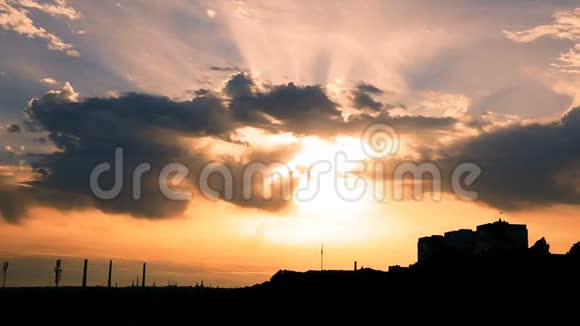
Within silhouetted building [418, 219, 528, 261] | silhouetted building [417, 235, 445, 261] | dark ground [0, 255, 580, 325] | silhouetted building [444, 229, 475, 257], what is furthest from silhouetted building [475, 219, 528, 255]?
dark ground [0, 255, 580, 325]

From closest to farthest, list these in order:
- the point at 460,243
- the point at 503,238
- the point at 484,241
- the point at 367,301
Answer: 1. the point at 367,301
2. the point at 503,238
3. the point at 484,241
4. the point at 460,243

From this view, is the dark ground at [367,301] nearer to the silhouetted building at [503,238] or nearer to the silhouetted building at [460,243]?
the silhouetted building at [503,238]

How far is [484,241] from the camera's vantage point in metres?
77.9

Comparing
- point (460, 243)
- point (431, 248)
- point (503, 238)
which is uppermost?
point (503, 238)

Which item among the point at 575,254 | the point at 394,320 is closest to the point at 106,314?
the point at 394,320

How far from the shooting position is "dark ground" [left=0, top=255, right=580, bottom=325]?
53.8m

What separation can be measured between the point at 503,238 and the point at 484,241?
2360 millimetres

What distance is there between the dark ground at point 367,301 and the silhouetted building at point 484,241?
923 centimetres

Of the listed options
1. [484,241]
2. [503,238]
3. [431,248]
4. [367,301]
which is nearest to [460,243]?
[431,248]

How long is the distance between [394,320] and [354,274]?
18249 mm

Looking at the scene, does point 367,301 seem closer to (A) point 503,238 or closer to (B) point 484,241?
(B) point 484,241

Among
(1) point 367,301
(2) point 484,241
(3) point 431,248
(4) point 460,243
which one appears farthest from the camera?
(3) point 431,248

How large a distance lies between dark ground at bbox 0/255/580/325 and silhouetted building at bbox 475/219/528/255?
906 centimetres

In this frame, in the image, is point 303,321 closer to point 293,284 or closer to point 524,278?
point 293,284
